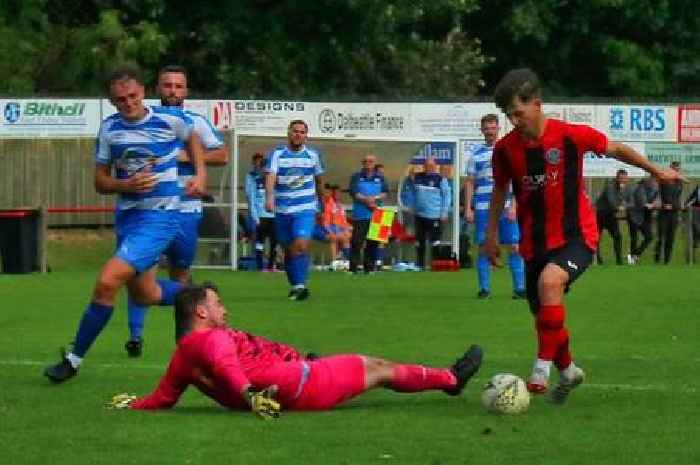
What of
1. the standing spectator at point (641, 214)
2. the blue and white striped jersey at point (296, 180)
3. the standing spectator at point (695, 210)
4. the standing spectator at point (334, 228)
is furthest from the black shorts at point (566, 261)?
the standing spectator at point (695, 210)

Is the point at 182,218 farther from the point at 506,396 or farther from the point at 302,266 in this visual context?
the point at 302,266

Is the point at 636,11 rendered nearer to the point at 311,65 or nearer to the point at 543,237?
the point at 311,65

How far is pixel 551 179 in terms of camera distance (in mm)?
10625

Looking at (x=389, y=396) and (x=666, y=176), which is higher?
(x=666, y=176)

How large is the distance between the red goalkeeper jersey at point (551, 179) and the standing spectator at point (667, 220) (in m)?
24.9

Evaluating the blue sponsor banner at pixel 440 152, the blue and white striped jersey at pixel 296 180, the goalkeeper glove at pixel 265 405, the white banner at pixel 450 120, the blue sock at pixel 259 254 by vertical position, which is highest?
the white banner at pixel 450 120

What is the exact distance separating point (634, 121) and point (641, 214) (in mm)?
3770

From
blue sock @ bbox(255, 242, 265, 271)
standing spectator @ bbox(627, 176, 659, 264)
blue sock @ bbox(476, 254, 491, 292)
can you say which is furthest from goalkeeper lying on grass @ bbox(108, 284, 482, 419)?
standing spectator @ bbox(627, 176, 659, 264)

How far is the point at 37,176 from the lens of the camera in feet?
125

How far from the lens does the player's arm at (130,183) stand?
12.2 m

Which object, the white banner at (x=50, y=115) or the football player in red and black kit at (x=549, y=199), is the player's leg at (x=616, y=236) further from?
the football player in red and black kit at (x=549, y=199)

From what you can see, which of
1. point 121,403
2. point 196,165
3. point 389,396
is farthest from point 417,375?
point 196,165

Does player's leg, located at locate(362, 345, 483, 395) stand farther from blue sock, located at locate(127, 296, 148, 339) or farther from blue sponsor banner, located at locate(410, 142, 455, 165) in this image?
blue sponsor banner, located at locate(410, 142, 455, 165)

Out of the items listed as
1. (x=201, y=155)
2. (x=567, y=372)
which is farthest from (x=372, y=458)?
(x=201, y=155)
